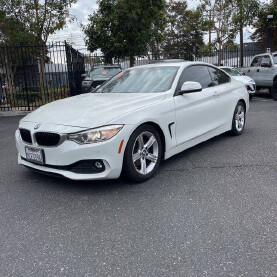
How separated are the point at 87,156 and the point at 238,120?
3783 millimetres

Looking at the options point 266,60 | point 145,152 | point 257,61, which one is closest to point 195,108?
point 145,152

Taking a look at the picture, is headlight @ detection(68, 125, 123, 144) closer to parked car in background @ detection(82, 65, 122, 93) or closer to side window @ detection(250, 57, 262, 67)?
parked car in background @ detection(82, 65, 122, 93)

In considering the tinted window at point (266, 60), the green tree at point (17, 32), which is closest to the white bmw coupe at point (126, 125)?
the tinted window at point (266, 60)

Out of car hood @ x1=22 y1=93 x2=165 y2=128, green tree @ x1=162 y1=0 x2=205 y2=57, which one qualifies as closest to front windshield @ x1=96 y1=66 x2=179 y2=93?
car hood @ x1=22 y1=93 x2=165 y2=128

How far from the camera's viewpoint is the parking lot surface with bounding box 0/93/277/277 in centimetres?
230

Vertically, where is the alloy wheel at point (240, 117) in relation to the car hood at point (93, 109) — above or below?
below

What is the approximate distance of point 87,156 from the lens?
11.2 ft

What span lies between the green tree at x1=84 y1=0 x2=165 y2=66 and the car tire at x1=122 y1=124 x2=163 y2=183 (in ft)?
37.1

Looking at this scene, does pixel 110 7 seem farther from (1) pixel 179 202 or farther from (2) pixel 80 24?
(1) pixel 179 202

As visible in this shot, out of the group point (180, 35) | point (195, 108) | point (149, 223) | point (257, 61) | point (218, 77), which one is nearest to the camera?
point (149, 223)

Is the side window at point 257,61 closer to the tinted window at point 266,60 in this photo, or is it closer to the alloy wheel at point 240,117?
the tinted window at point 266,60

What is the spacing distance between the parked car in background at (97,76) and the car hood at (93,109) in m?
7.64

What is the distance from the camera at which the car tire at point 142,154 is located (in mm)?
3633

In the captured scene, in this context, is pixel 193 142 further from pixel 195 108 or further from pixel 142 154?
pixel 142 154
